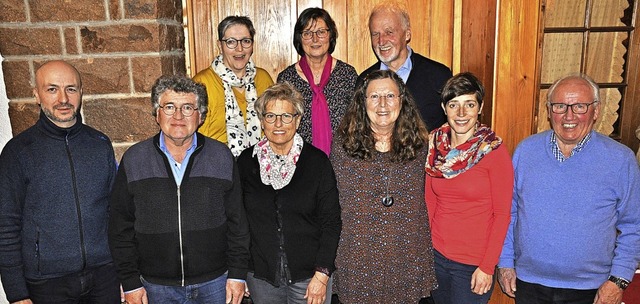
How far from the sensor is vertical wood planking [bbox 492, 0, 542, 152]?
9.22 ft

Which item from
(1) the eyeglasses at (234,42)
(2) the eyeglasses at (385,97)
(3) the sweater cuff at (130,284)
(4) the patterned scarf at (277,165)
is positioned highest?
(1) the eyeglasses at (234,42)

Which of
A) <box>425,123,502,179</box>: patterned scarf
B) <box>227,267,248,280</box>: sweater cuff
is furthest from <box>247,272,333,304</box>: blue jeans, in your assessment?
<box>425,123,502,179</box>: patterned scarf

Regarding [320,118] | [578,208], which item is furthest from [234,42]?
[578,208]

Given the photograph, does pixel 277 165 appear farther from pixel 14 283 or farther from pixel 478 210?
pixel 14 283

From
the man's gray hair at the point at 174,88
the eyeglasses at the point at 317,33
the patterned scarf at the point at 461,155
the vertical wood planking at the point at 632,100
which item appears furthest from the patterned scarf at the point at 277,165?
the vertical wood planking at the point at 632,100

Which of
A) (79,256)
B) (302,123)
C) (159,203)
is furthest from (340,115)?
(79,256)

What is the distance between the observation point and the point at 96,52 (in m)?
2.31

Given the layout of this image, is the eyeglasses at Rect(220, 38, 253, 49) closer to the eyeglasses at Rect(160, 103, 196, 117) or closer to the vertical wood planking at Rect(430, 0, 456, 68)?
the eyeglasses at Rect(160, 103, 196, 117)

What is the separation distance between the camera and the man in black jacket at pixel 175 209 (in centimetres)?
196

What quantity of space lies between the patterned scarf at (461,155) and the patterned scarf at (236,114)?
97cm

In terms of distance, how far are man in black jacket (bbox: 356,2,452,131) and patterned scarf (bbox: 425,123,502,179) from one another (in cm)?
44

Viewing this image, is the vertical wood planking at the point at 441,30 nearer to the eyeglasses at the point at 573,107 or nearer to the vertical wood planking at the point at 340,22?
the vertical wood planking at the point at 340,22

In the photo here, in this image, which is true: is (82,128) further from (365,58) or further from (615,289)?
(615,289)

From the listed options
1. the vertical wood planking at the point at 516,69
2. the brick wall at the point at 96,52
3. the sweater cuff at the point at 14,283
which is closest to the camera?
the sweater cuff at the point at 14,283
